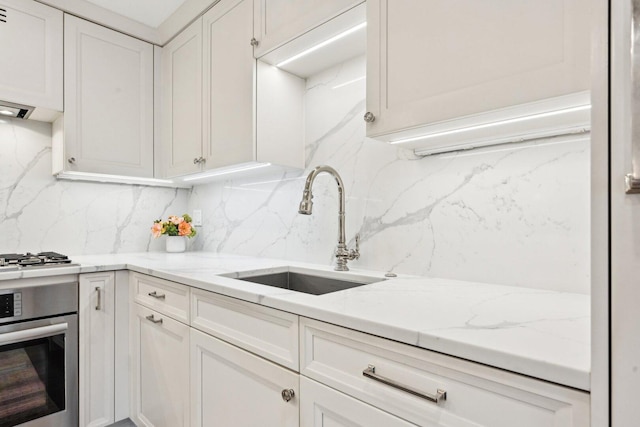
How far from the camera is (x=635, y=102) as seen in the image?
49cm

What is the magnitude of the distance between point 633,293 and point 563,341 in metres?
0.21

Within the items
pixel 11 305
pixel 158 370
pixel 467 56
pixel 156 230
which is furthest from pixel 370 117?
pixel 156 230

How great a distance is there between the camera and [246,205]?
7.43ft

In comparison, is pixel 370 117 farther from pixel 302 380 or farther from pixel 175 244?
pixel 175 244

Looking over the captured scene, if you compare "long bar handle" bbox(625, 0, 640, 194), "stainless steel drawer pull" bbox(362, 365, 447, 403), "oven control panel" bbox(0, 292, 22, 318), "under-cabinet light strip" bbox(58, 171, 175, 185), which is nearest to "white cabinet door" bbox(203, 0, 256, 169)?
"under-cabinet light strip" bbox(58, 171, 175, 185)

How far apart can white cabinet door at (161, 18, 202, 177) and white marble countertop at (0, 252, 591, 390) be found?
3.16 ft

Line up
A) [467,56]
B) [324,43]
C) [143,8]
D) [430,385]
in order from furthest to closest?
[143,8]
[324,43]
[467,56]
[430,385]

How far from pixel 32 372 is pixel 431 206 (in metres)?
1.86

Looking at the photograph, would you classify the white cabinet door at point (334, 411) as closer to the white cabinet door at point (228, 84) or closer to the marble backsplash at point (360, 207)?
the marble backsplash at point (360, 207)

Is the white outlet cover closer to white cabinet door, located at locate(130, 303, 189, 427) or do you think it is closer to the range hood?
white cabinet door, located at locate(130, 303, 189, 427)

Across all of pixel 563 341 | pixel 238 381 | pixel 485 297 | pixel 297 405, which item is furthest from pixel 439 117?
pixel 238 381

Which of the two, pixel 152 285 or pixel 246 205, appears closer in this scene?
pixel 152 285

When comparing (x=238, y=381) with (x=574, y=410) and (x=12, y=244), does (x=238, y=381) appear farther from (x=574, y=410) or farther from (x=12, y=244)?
(x=12, y=244)

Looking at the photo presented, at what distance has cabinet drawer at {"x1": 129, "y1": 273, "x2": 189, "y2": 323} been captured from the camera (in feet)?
4.97
